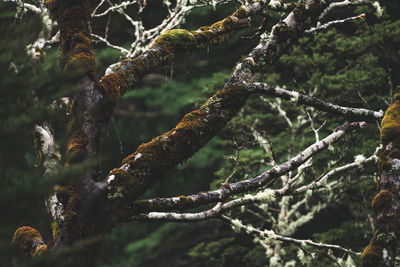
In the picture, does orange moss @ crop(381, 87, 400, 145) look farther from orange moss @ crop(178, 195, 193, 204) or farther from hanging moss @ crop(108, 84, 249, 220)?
orange moss @ crop(178, 195, 193, 204)

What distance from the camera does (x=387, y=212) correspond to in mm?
2484

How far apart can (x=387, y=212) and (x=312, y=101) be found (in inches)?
37.1

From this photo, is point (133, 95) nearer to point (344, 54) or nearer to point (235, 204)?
point (344, 54)

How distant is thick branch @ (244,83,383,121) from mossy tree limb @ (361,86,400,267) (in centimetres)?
37

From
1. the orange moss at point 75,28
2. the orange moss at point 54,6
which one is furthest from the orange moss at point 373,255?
the orange moss at point 54,6

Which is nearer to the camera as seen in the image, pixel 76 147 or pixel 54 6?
pixel 76 147

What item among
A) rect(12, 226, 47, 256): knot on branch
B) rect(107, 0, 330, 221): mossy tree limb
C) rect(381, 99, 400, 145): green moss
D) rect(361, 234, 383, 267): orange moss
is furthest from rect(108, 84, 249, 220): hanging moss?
rect(361, 234, 383, 267): orange moss

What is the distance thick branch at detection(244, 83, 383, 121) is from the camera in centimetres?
289

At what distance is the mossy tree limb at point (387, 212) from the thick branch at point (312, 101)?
37 centimetres

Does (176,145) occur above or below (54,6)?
below

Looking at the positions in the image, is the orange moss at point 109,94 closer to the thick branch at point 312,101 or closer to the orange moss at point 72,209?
the orange moss at point 72,209

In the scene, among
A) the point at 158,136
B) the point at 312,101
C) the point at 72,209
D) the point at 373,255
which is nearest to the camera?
the point at 72,209

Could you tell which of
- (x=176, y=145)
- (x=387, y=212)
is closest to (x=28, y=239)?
(x=176, y=145)

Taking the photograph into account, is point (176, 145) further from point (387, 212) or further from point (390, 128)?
point (390, 128)
